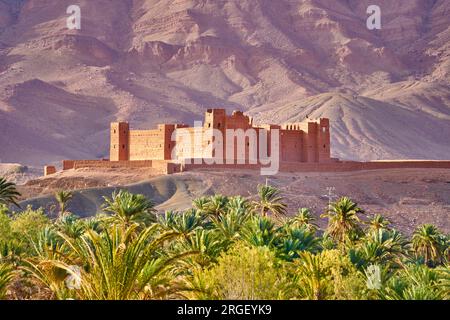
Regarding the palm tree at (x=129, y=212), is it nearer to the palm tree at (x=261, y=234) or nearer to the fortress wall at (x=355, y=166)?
the palm tree at (x=261, y=234)

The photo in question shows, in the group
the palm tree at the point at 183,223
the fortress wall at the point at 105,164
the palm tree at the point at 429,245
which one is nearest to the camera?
the palm tree at the point at 183,223

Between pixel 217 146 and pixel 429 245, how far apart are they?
34.3 m

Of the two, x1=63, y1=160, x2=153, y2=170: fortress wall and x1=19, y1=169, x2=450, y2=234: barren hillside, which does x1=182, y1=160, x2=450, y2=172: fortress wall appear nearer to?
x1=19, y1=169, x2=450, y2=234: barren hillside

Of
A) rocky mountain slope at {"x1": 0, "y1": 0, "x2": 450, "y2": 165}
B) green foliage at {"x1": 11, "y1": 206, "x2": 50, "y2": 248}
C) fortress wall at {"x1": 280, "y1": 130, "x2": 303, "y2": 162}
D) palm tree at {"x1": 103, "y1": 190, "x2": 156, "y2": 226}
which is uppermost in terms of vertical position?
rocky mountain slope at {"x1": 0, "y1": 0, "x2": 450, "y2": 165}

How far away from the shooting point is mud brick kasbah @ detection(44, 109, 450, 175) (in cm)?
7112

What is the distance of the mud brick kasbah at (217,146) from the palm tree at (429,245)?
106 ft

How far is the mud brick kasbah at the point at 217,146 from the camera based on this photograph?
71.1 m

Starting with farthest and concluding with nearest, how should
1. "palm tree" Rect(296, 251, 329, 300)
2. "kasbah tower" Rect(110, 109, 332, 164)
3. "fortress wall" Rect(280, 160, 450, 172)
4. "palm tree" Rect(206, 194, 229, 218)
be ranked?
"fortress wall" Rect(280, 160, 450, 172), "kasbah tower" Rect(110, 109, 332, 164), "palm tree" Rect(206, 194, 229, 218), "palm tree" Rect(296, 251, 329, 300)

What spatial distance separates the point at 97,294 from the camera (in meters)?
14.8

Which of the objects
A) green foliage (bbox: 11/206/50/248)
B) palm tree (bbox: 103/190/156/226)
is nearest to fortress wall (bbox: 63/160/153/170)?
green foliage (bbox: 11/206/50/248)

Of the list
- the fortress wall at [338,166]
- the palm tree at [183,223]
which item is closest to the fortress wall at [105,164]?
the fortress wall at [338,166]

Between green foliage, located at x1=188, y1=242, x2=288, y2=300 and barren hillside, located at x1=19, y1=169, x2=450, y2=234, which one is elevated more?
barren hillside, located at x1=19, y1=169, x2=450, y2=234

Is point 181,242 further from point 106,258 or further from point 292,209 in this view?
point 292,209

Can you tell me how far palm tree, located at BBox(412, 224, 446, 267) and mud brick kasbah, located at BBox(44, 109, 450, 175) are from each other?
32.5m
